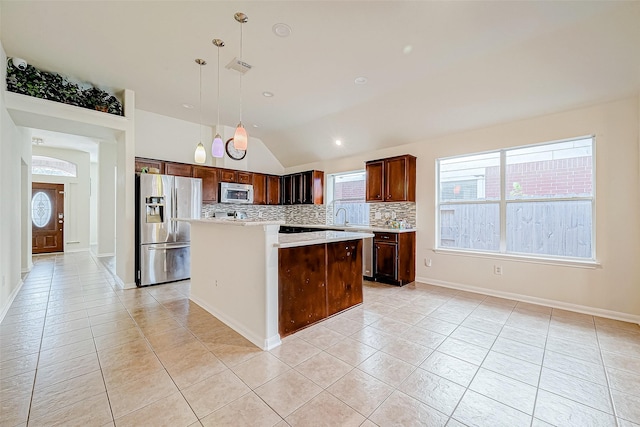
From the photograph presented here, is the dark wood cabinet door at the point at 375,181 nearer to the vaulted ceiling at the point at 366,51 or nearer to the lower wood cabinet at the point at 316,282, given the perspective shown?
the vaulted ceiling at the point at 366,51

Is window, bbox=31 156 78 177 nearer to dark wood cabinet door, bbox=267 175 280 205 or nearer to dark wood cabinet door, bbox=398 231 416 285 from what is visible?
dark wood cabinet door, bbox=267 175 280 205

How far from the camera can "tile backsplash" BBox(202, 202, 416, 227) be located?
5004 millimetres

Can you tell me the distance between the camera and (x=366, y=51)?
9.68ft

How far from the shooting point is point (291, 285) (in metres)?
2.66

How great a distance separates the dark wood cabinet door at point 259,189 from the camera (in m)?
6.25

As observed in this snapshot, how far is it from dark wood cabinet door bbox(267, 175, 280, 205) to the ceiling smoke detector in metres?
3.36

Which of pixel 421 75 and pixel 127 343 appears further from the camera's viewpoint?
pixel 421 75

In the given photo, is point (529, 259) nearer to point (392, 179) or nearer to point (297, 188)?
point (392, 179)

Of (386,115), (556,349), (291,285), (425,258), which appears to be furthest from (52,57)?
(556,349)

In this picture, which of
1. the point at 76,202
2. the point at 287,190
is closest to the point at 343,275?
the point at 287,190

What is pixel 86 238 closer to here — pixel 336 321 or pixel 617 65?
pixel 336 321

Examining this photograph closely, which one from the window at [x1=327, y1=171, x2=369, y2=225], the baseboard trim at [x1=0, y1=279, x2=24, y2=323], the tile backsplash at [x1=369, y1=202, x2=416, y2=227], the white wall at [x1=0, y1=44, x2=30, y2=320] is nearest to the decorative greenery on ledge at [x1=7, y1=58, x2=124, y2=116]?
the white wall at [x1=0, y1=44, x2=30, y2=320]

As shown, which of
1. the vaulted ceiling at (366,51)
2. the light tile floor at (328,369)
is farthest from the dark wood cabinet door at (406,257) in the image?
the vaulted ceiling at (366,51)

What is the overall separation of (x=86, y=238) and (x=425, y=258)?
979cm
